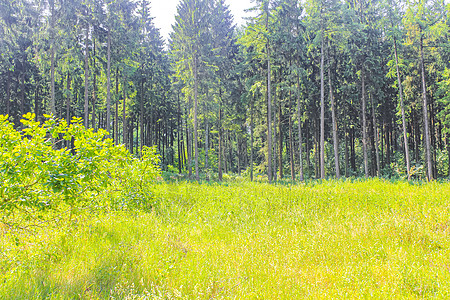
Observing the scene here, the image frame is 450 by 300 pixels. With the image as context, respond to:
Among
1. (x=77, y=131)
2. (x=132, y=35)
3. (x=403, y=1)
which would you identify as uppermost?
(x=403, y=1)

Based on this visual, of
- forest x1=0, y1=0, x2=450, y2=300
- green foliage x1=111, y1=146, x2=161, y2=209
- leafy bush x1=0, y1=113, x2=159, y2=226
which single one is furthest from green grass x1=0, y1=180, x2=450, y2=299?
leafy bush x1=0, y1=113, x2=159, y2=226

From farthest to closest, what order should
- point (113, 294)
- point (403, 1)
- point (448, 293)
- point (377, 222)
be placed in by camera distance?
point (403, 1) → point (377, 222) → point (113, 294) → point (448, 293)

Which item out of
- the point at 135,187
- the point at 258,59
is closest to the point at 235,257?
the point at 135,187

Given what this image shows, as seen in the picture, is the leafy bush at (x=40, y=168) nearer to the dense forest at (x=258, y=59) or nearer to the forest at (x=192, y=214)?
the forest at (x=192, y=214)

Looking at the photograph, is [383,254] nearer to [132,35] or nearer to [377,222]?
[377,222]

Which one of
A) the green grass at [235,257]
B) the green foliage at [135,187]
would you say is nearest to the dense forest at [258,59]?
the green foliage at [135,187]

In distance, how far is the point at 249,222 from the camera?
6.35m

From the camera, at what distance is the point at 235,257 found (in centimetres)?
414

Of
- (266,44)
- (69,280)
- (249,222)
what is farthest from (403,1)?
(69,280)

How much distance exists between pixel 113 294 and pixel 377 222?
5426 mm

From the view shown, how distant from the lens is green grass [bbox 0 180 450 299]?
3.04 m

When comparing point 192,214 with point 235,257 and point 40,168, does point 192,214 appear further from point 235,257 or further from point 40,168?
point 40,168

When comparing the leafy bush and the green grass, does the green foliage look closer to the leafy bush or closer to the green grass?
the green grass

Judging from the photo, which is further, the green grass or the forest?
the forest
